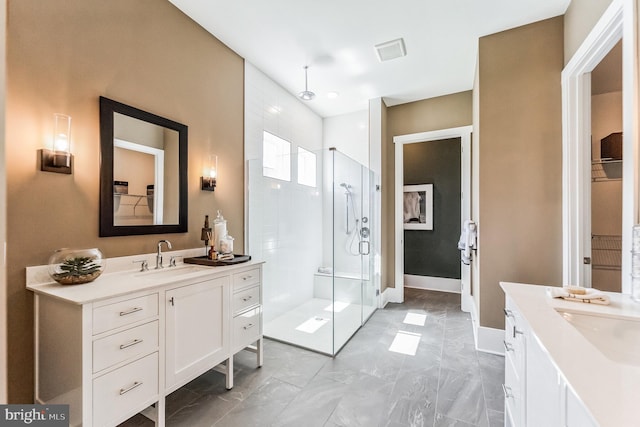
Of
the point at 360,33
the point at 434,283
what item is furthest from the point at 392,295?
the point at 360,33

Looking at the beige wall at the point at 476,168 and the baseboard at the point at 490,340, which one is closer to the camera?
the baseboard at the point at 490,340

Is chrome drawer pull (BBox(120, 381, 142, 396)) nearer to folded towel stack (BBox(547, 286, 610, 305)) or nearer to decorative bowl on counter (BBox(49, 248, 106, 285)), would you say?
decorative bowl on counter (BBox(49, 248, 106, 285))

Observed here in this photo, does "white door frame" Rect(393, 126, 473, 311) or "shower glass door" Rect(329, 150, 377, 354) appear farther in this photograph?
"white door frame" Rect(393, 126, 473, 311)

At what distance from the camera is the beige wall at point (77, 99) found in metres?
1.44

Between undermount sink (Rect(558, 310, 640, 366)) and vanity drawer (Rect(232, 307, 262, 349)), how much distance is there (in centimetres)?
200

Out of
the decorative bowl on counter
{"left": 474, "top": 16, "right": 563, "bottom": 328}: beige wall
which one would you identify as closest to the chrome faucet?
the decorative bowl on counter

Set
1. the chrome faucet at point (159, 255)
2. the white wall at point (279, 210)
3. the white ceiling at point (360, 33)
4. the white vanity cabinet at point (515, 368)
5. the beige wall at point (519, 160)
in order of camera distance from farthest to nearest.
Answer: the white wall at point (279, 210) < the beige wall at point (519, 160) < the white ceiling at point (360, 33) < the chrome faucet at point (159, 255) < the white vanity cabinet at point (515, 368)

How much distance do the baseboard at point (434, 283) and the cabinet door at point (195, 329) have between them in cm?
376

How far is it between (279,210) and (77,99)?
205 centimetres

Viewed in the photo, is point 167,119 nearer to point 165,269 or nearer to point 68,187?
point 68,187

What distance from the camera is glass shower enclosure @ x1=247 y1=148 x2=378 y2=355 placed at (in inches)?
118

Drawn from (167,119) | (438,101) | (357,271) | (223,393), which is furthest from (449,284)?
(167,119)

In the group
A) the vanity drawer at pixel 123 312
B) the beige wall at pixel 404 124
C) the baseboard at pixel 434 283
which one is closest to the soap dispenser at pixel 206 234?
the vanity drawer at pixel 123 312

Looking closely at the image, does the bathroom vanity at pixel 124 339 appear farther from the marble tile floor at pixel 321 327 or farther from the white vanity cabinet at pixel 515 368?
the white vanity cabinet at pixel 515 368
